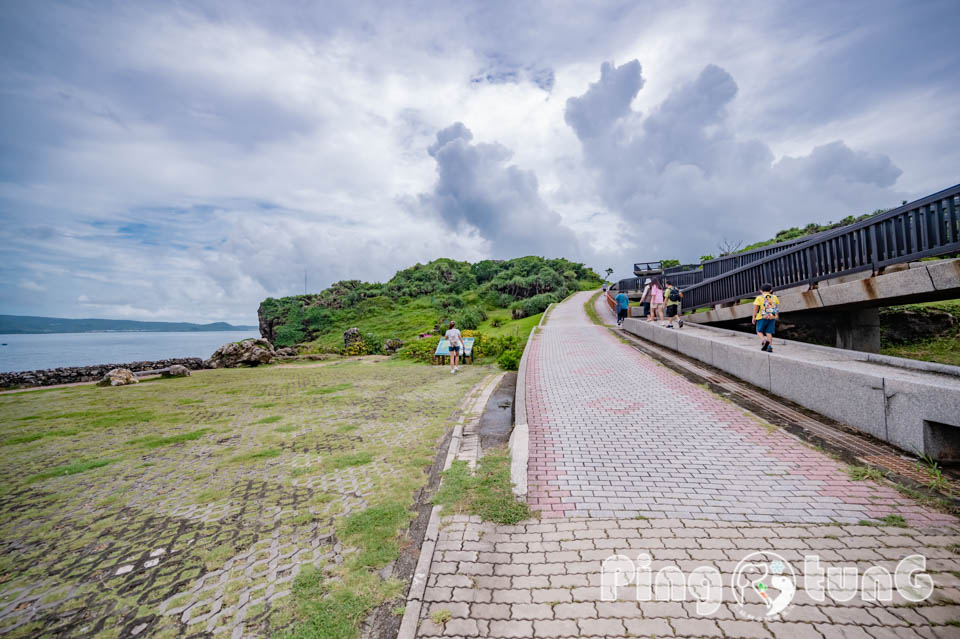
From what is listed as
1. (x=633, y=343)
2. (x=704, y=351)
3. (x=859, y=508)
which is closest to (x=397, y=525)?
(x=859, y=508)

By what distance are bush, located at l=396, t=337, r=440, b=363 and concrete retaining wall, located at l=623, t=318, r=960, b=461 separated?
11986 millimetres

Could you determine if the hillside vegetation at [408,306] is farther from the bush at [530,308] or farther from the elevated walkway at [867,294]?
the elevated walkway at [867,294]

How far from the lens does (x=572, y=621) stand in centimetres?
249

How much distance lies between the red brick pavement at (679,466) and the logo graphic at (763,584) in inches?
24.1

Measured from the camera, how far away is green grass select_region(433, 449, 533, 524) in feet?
12.5

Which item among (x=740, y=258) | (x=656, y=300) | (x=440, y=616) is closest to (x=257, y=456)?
Result: (x=440, y=616)

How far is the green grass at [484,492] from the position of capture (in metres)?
3.80

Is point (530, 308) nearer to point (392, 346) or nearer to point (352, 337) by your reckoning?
point (392, 346)

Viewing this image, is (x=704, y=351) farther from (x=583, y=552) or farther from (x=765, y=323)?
(x=583, y=552)

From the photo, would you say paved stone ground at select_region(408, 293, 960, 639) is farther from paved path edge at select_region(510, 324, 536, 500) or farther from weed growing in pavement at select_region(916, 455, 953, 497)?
weed growing in pavement at select_region(916, 455, 953, 497)

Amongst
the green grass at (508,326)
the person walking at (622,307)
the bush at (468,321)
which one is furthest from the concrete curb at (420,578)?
the bush at (468,321)

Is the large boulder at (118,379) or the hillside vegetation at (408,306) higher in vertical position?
the hillside vegetation at (408,306)

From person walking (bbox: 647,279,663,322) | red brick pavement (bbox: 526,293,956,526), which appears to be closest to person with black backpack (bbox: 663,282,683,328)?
person walking (bbox: 647,279,663,322)

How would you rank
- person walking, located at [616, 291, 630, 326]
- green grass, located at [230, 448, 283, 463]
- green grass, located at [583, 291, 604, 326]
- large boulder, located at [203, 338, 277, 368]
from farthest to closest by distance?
green grass, located at [583, 291, 604, 326] < large boulder, located at [203, 338, 277, 368] < person walking, located at [616, 291, 630, 326] < green grass, located at [230, 448, 283, 463]
